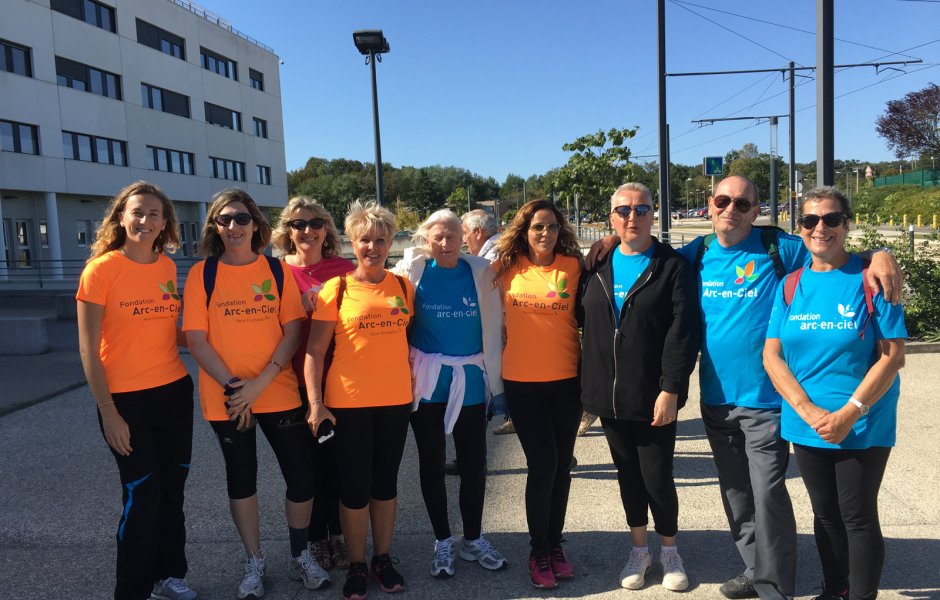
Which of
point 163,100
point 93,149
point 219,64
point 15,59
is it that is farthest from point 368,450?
point 219,64

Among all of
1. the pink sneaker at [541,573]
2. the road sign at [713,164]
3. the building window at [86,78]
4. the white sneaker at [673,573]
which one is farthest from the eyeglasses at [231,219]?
the building window at [86,78]

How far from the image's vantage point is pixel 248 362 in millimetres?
3135

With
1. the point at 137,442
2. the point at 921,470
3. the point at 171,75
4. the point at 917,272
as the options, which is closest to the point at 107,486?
the point at 137,442

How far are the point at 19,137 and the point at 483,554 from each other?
29601mm

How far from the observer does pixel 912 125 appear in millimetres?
48531

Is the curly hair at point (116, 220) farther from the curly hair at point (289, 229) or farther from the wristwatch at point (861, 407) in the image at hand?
the wristwatch at point (861, 407)

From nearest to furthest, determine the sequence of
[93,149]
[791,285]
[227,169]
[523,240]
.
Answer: [791,285] < [523,240] < [93,149] < [227,169]

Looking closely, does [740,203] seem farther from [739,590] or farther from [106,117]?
[106,117]

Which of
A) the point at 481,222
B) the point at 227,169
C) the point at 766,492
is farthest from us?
the point at 227,169

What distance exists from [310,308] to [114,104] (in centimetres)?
3218

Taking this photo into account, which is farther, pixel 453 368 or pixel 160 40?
pixel 160 40

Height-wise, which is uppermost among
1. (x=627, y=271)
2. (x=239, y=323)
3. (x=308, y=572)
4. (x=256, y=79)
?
(x=256, y=79)

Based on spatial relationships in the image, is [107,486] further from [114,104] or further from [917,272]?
[114,104]

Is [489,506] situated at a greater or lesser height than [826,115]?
lesser
